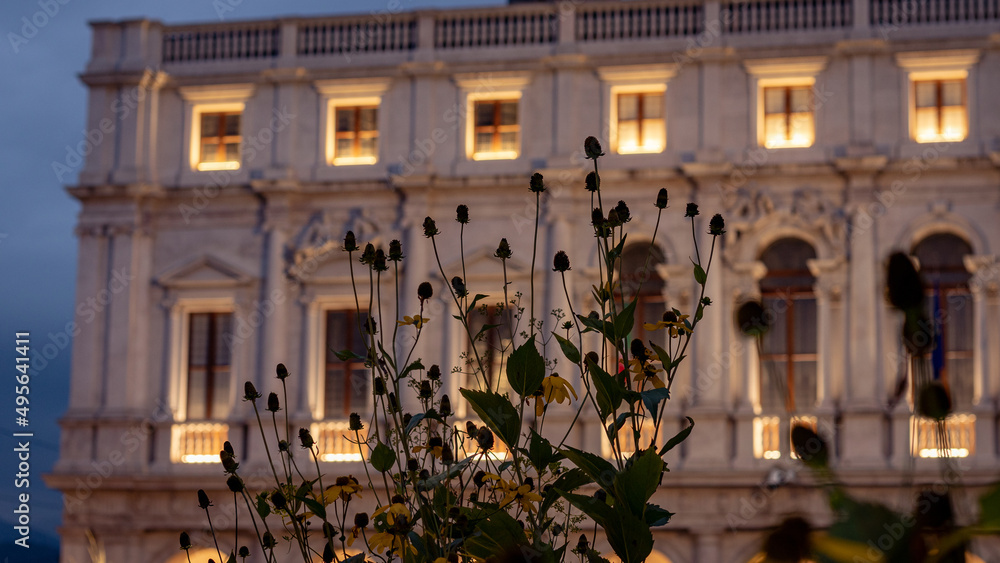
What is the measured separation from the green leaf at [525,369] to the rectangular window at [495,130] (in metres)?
17.6

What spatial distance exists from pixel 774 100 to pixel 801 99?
14.9 inches

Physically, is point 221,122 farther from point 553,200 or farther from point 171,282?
point 553,200

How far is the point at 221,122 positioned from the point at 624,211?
1879 centimetres

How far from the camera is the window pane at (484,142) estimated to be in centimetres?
2114

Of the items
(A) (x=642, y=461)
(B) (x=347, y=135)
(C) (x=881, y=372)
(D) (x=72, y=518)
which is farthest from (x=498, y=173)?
(A) (x=642, y=461)

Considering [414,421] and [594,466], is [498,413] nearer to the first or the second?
[594,466]

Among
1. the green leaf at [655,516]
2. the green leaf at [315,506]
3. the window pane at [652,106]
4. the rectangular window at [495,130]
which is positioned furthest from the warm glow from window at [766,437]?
the green leaf at [655,516]

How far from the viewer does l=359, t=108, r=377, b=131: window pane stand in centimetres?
2152

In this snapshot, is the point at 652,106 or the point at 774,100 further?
the point at 652,106

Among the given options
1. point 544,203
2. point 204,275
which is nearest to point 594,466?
point 544,203

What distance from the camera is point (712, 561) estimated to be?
63.3 feet

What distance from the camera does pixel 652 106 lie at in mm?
20734

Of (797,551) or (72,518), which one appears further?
(72,518)

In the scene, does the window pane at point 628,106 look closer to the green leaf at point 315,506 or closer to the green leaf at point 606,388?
the green leaf at point 315,506
